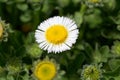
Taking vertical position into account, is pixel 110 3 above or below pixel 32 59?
above

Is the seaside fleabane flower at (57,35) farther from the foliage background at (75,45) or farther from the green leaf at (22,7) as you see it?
the green leaf at (22,7)

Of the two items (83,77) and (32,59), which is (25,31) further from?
(83,77)

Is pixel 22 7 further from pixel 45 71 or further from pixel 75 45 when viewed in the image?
pixel 45 71

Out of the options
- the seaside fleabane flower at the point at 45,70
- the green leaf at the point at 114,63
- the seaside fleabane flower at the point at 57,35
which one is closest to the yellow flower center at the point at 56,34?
the seaside fleabane flower at the point at 57,35

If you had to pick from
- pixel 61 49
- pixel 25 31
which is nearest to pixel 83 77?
pixel 61 49

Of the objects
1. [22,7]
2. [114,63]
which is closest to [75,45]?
[114,63]

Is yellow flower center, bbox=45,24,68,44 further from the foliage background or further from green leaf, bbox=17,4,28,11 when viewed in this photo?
green leaf, bbox=17,4,28,11
